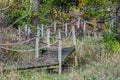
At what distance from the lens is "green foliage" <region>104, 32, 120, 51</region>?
11.3 meters

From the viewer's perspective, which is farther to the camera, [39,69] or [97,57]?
[97,57]

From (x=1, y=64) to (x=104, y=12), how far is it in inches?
317

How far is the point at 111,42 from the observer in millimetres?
11547

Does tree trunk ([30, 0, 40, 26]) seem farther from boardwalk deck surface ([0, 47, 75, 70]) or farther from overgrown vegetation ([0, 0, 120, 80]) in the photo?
boardwalk deck surface ([0, 47, 75, 70])

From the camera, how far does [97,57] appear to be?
10.7m

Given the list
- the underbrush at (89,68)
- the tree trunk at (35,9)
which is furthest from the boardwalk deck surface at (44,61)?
the tree trunk at (35,9)

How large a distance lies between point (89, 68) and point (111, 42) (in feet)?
8.28

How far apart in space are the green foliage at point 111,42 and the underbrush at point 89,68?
11 cm

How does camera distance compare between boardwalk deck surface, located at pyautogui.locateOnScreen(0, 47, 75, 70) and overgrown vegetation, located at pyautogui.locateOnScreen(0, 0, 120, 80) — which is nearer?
overgrown vegetation, located at pyautogui.locateOnScreen(0, 0, 120, 80)

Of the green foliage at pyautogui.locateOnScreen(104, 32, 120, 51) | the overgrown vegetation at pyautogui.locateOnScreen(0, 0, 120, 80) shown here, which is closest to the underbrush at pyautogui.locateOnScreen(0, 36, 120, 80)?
the overgrown vegetation at pyautogui.locateOnScreen(0, 0, 120, 80)

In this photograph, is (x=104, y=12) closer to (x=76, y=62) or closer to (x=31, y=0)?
(x=31, y=0)

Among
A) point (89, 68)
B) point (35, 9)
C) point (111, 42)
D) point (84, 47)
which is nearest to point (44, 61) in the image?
point (89, 68)

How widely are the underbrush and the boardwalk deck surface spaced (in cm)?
17

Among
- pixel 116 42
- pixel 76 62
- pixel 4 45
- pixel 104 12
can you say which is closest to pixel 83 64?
pixel 76 62
